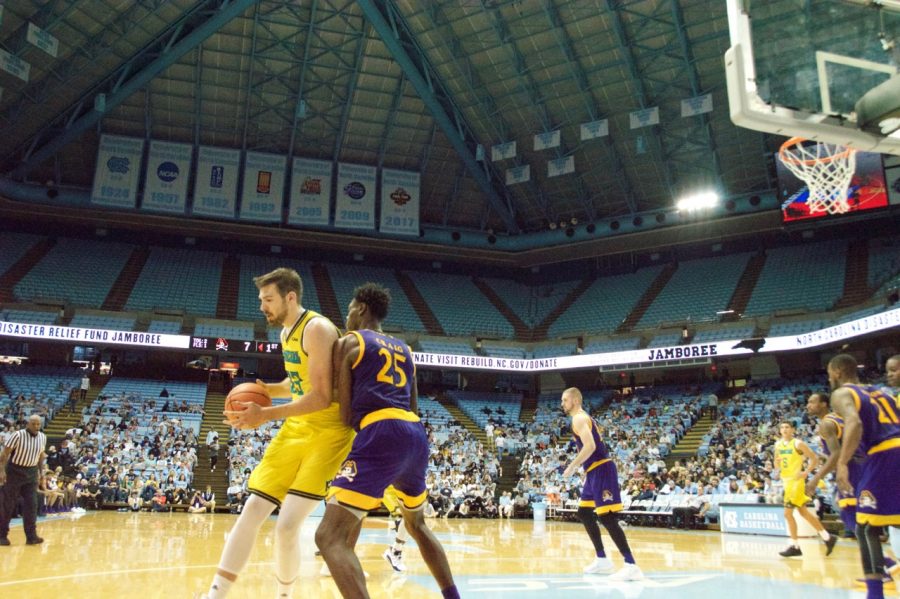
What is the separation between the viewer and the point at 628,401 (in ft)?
108

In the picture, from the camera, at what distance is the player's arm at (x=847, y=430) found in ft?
17.3

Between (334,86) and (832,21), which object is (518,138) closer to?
(334,86)

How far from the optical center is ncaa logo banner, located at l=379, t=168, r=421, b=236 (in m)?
31.2

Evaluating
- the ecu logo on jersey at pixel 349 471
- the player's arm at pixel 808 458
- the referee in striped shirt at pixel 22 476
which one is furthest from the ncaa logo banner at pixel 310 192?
the ecu logo on jersey at pixel 349 471

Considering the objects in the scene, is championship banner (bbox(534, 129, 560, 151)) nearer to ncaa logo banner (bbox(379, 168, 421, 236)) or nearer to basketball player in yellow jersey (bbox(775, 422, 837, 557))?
ncaa logo banner (bbox(379, 168, 421, 236))

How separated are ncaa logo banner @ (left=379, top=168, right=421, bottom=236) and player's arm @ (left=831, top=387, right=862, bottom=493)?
26294 millimetres

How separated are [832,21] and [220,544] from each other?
11.5 meters

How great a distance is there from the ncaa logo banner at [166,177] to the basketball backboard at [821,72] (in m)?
26.2

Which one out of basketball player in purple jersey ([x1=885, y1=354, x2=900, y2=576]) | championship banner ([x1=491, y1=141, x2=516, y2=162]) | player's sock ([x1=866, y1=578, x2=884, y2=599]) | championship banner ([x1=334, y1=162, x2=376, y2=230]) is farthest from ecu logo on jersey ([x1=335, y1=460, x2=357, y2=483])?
championship banner ([x1=334, y1=162, x2=376, y2=230])

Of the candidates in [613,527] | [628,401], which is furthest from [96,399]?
[613,527]

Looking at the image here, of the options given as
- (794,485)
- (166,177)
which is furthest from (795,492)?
(166,177)

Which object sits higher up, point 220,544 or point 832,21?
point 832,21

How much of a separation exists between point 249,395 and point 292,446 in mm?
505

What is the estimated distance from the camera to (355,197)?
31.1m
